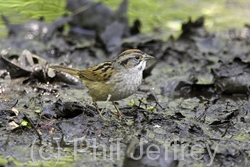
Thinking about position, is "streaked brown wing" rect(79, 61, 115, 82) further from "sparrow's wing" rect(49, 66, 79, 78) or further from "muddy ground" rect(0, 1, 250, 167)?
"muddy ground" rect(0, 1, 250, 167)

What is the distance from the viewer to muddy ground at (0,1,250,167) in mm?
5840

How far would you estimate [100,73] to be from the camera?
276 inches

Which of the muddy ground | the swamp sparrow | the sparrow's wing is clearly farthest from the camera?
the sparrow's wing

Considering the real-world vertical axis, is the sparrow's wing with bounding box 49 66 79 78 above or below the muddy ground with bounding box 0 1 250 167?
above

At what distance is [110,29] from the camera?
32.7ft

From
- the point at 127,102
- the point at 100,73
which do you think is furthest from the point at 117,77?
the point at 127,102

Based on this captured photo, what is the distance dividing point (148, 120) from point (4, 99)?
6.86 feet

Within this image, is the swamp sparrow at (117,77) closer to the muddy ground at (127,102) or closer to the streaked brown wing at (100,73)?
the streaked brown wing at (100,73)

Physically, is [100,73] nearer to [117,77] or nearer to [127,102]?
[117,77]

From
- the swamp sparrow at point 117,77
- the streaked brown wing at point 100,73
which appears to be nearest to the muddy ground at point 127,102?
the swamp sparrow at point 117,77

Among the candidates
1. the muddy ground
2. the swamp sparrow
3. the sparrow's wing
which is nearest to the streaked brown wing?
the swamp sparrow

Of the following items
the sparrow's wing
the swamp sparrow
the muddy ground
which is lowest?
the muddy ground

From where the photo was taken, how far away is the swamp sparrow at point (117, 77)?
6.77m

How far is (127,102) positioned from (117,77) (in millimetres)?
1048
